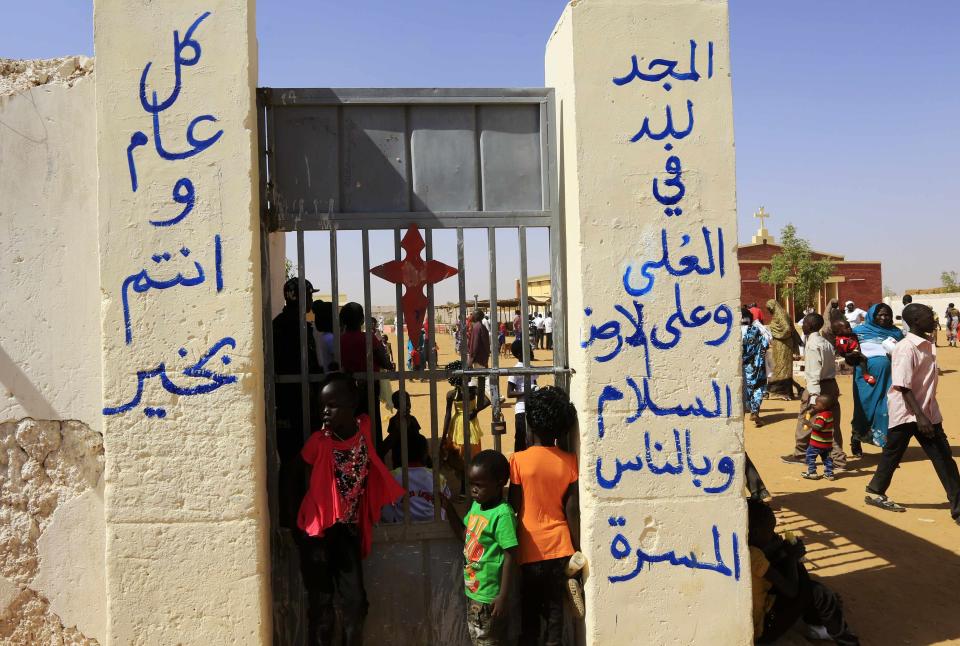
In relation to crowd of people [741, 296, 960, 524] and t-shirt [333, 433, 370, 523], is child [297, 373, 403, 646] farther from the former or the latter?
crowd of people [741, 296, 960, 524]

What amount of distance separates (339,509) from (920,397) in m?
4.59

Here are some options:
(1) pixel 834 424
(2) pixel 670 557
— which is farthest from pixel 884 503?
(2) pixel 670 557

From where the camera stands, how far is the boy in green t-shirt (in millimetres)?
3027

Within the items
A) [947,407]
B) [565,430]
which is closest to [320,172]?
[565,430]

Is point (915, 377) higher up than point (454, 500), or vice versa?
point (915, 377)

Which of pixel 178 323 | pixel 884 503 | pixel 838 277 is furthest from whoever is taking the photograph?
pixel 838 277

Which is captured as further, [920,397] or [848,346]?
[848,346]

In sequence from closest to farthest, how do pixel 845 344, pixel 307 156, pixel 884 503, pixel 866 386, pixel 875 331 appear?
pixel 307 156
pixel 884 503
pixel 866 386
pixel 845 344
pixel 875 331

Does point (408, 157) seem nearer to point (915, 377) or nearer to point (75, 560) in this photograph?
point (75, 560)

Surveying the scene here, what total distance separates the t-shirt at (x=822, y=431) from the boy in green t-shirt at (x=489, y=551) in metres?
5.55

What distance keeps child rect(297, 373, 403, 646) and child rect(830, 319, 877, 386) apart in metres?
6.44

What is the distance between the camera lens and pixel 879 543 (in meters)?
5.29

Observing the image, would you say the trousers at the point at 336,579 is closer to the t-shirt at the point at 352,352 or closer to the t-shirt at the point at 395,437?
the t-shirt at the point at 395,437

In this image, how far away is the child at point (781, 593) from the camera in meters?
3.58
